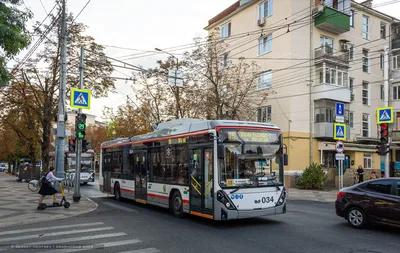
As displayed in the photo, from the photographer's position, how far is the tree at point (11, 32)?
994 centimetres

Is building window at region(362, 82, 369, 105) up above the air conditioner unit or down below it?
below

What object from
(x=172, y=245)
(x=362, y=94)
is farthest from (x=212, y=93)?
(x=172, y=245)

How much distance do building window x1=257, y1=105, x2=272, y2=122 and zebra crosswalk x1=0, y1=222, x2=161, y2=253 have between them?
22.2m

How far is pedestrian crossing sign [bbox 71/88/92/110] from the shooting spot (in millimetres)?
16109

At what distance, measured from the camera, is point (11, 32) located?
32.4 ft

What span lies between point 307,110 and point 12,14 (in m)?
23.4

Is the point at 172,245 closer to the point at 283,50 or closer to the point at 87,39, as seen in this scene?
the point at 87,39

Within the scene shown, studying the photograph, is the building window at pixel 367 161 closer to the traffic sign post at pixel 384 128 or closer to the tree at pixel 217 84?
the tree at pixel 217 84

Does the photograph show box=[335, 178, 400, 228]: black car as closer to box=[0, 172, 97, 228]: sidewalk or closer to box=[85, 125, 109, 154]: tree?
box=[0, 172, 97, 228]: sidewalk

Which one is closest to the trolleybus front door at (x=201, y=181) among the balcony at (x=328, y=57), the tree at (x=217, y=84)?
the tree at (x=217, y=84)

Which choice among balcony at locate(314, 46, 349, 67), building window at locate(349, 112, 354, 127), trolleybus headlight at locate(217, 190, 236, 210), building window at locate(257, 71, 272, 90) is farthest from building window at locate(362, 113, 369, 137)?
trolleybus headlight at locate(217, 190, 236, 210)

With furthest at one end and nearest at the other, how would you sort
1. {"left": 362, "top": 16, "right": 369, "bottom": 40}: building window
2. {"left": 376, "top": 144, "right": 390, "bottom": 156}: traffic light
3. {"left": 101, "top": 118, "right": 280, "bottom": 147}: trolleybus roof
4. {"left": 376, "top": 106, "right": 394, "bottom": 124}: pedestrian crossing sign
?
{"left": 362, "top": 16, "right": 369, "bottom": 40}: building window < {"left": 376, "top": 106, "right": 394, "bottom": 124}: pedestrian crossing sign < {"left": 376, "top": 144, "right": 390, "bottom": 156}: traffic light < {"left": 101, "top": 118, "right": 280, "bottom": 147}: trolleybus roof

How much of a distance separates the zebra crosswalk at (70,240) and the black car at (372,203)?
5.73 metres

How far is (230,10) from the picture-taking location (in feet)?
119
